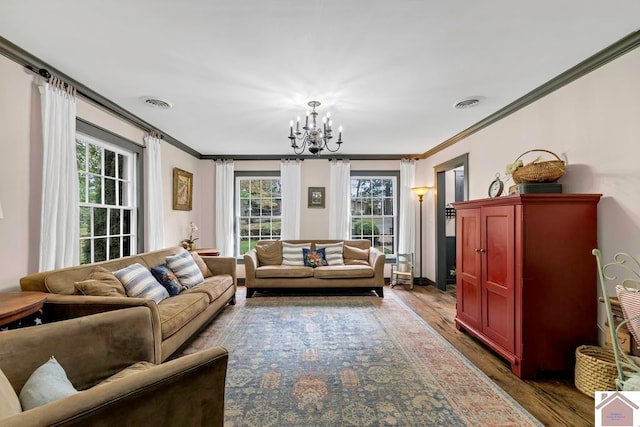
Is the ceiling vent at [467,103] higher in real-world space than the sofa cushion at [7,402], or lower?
higher

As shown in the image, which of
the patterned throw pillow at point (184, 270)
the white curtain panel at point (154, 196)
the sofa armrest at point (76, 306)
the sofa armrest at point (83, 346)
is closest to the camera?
the sofa armrest at point (83, 346)

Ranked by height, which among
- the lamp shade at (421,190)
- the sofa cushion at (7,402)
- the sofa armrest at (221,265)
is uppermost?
the lamp shade at (421,190)

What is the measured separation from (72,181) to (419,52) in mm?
3050

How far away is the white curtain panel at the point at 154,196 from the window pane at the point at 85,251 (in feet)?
2.49

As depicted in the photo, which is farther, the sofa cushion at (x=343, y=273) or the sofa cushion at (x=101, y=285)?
the sofa cushion at (x=343, y=273)

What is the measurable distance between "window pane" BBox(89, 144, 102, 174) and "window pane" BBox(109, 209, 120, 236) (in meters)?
0.50

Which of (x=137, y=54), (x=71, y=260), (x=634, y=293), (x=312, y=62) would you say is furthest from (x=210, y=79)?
(x=634, y=293)

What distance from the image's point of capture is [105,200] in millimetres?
3453

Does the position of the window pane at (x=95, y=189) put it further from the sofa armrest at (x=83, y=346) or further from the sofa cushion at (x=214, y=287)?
the sofa armrest at (x=83, y=346)

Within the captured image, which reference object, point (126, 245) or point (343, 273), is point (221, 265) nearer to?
point (126, 245)

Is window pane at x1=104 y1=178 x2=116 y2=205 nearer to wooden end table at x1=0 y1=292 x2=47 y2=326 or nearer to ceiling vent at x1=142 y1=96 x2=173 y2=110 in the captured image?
ceiling vent at x1=142 y1=96 x2=173 y2=110

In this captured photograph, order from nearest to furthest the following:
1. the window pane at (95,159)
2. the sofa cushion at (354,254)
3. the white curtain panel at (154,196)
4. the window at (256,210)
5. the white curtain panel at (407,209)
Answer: the window pane at (95,159) < the white curtain panel at (154,196) < the sofa cushion at (354,254) < the white curtain panel at (407,209) < the window at (256,210)

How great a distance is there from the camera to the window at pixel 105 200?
314 cm

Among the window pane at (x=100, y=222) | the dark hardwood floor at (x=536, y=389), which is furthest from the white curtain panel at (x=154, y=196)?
the dark hardwood floor at (x=536, y=389)
